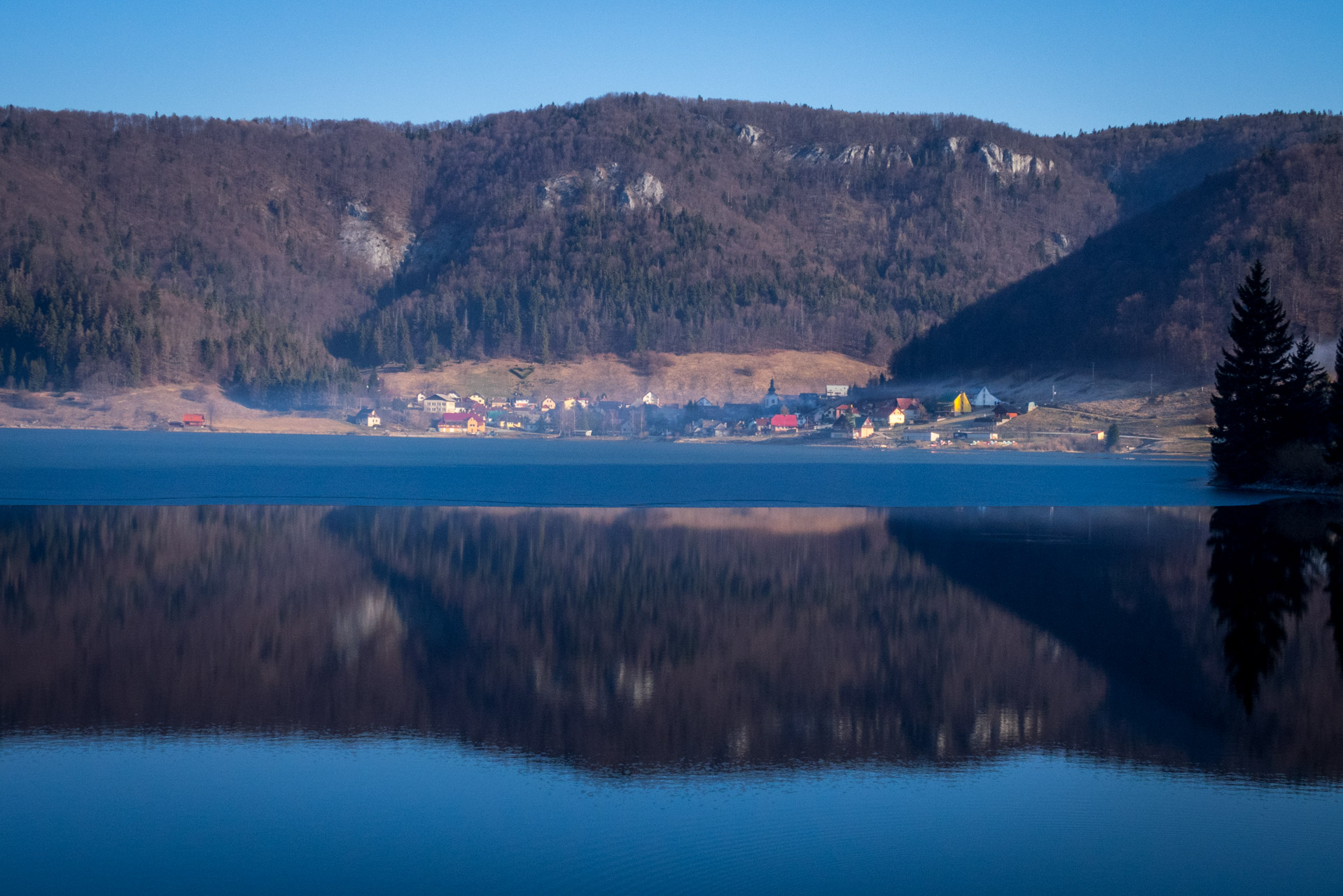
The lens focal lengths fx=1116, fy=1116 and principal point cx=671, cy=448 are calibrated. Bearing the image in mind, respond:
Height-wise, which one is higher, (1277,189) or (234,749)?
(1277,189)

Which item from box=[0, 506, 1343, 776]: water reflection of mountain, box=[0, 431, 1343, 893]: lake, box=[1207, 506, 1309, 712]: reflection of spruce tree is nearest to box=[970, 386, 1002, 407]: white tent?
box=[1207, 506, 1309, 712]: reflection of spruce tree

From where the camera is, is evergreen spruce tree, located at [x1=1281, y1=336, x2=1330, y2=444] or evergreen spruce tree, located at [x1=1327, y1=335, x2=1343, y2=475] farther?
evergreen spruce tree, located at [x1=1281, y1=336, x2=1330, y2=444]

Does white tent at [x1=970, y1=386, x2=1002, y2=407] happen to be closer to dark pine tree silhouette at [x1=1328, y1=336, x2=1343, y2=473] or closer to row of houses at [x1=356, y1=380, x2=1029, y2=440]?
row of houses at [x1=356, y1=380, x2=1029, y2=440]

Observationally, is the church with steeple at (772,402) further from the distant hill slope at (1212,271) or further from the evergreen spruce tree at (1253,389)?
the evergreen spruce tree at (1253,389)

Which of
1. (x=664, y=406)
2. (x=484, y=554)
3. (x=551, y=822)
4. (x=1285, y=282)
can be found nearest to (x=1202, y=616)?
(x=551, y=822)

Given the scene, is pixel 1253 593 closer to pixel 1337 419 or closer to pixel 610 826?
pixel 610 826

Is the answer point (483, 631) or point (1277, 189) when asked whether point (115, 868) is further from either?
point (1277, 189)
